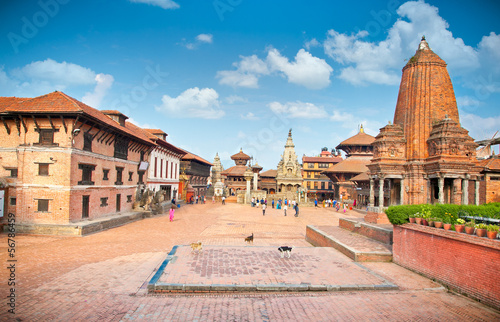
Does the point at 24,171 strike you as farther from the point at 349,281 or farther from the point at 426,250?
the point at 426,250

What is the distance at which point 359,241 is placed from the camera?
1528 cm

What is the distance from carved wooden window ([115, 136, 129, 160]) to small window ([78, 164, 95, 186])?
13.2ft

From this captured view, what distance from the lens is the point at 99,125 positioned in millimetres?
20969

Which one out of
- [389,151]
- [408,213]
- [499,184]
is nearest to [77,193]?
[408,213]

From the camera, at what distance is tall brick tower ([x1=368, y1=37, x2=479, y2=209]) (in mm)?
19062

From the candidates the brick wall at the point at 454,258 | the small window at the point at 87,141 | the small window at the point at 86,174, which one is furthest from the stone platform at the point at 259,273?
the small window at the point at 87,141

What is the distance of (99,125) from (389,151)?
20.8 m

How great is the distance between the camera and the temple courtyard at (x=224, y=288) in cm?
747

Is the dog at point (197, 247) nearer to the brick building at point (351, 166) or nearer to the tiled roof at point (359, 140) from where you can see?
the brick building at point (351, 166)

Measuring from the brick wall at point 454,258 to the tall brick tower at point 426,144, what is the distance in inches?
388

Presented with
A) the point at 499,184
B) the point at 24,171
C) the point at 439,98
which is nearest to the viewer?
the point at 24,171

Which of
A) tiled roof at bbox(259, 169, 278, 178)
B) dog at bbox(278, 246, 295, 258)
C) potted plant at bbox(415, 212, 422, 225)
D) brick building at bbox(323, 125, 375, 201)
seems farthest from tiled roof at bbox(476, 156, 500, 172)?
tiled roof at bbox(259, 169, 278, 178)

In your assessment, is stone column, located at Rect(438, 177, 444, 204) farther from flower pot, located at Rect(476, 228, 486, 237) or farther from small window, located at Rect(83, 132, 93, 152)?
small window, located at Rect(83, 132, 93, 152)

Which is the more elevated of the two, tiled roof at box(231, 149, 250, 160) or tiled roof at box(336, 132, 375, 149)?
tiled roof at box(336, 132, 375, 149)
